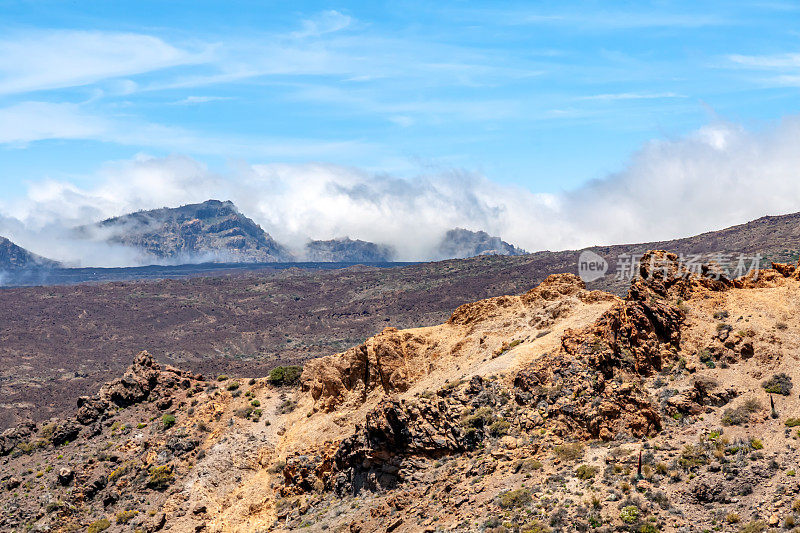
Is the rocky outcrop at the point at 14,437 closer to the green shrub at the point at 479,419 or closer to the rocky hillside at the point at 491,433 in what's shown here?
the rocky hillside at the point at 491,433

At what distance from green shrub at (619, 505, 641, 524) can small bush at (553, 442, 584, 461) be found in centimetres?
393

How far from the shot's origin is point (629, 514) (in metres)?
27.1

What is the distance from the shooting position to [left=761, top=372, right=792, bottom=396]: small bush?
31312 millimetres

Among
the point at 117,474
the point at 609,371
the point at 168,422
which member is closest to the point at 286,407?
the point at 168,422

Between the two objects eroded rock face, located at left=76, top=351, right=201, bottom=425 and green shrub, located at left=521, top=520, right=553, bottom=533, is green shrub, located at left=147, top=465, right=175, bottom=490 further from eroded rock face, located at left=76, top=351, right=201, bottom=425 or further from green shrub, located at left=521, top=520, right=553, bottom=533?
green shrub, located at left=521, top=520, right=553, bottom=533

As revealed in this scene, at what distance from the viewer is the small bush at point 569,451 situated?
31.4m

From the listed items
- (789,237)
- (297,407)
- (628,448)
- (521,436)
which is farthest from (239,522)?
(789,237)

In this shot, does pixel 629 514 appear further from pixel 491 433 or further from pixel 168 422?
pixel 168 422

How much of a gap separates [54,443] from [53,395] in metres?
118

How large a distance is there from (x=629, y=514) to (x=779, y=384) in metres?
9.18

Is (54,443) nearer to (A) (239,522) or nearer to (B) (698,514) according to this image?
(A) (239,522)

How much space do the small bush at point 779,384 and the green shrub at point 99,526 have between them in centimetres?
3529

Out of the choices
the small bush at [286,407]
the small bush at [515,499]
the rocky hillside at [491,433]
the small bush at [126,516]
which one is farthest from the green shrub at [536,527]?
the small bush at [126,516]

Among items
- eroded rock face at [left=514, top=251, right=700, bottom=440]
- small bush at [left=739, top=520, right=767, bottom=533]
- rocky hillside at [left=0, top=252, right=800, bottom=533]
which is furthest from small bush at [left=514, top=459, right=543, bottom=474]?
small bush at [left=739, top=520, right=767, bottom=533]
